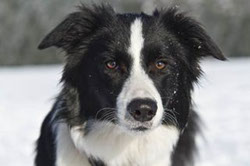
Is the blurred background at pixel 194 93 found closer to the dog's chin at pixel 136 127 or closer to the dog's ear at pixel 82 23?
the dog's ear at pixel 82 23

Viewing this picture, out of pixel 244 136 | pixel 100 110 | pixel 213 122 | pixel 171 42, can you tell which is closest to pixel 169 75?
pixel 171 42

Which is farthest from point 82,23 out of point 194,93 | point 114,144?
point 194,93

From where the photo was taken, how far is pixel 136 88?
13.9ft

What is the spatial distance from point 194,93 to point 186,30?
81cm

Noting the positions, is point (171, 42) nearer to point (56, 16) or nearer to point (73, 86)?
point (73, 86)

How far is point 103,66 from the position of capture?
464cm

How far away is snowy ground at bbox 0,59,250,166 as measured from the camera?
7422 millimetres

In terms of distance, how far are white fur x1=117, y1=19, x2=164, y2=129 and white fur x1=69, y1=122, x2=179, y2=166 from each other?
434mm

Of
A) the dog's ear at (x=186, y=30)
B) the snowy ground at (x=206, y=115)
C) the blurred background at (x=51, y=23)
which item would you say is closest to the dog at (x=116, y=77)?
the dog's ear at (x=186, y=30)

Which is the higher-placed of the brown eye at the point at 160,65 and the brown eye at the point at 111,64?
the brown eye at the point at 160,65

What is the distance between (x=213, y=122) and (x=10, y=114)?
4.21 m

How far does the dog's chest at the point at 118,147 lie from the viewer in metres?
4.76

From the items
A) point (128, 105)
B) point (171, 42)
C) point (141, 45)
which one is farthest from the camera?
point (171, 42)

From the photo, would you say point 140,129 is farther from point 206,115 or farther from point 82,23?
point 206,115
